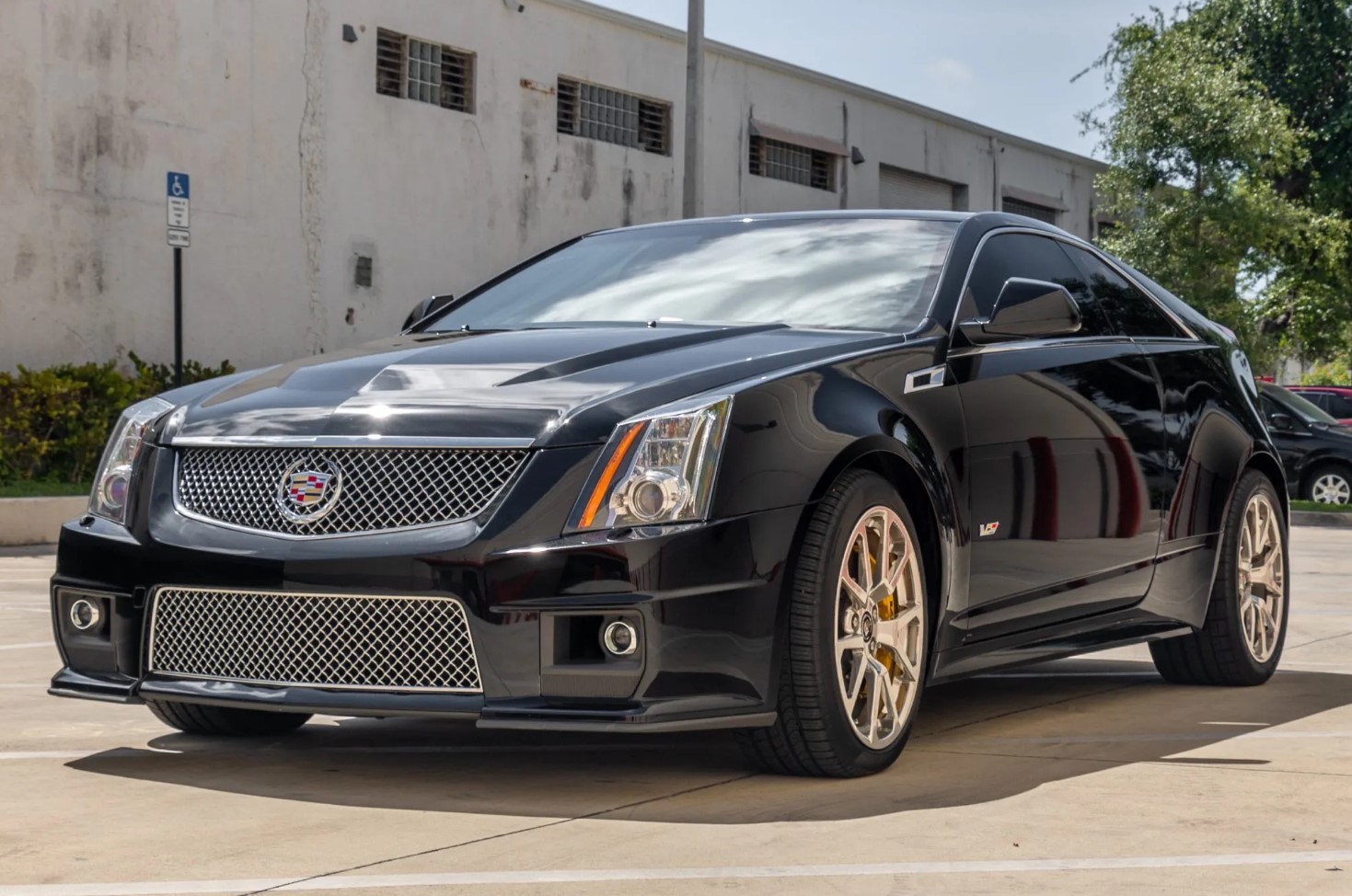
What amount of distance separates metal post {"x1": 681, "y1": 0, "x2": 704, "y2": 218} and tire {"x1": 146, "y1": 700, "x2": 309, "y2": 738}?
16671 mm

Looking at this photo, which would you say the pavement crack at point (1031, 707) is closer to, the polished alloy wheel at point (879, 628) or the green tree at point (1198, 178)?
the polished alloy wheel at point (879, 628)

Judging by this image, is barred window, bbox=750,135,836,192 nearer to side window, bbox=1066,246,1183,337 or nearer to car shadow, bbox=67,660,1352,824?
side window, bbox=1066,246,1183,337

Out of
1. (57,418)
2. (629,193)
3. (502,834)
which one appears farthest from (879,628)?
(629,193)

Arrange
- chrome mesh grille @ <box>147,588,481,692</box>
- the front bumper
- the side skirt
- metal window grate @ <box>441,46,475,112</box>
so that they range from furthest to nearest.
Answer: metal window grate @ <box>441,46,475,112</box>, the side skirt, chrome mesh grille @ <box>147,588,481,692</box>, the front bumper

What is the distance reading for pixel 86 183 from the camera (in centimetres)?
1967

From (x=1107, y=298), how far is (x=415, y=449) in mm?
3028

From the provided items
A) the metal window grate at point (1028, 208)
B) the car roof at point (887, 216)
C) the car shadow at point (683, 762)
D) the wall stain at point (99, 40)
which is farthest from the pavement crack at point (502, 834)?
the metal window grate at point (1028, 208)

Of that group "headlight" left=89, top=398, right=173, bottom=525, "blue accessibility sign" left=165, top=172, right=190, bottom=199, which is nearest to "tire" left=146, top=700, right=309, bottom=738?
"headlight" left=89, top=398, right=173, bottom=525

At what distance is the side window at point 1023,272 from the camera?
20.3 feet

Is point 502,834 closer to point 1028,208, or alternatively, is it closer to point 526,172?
point 526,172

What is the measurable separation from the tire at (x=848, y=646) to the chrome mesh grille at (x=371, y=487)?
78cm

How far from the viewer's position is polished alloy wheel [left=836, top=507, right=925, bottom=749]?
517 cm

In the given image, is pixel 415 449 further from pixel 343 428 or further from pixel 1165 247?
pixel 1165 247

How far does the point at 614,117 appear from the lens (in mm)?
27312
